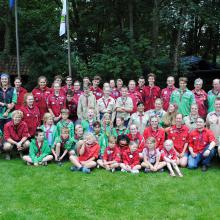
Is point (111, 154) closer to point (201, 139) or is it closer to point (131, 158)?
point (131, 158)

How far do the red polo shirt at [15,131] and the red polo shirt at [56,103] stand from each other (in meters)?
0.93

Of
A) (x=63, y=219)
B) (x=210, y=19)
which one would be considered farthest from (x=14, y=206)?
(x=210, y=19)

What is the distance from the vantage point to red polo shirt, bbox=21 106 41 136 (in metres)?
8.72

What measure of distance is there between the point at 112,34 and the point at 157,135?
35.8ft

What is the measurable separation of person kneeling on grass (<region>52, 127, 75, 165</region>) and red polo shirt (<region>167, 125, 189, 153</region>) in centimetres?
227

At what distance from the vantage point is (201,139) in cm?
783

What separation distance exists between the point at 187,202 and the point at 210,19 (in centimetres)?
1044

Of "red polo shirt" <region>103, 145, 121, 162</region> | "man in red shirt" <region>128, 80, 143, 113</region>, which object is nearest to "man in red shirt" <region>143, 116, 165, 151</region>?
"red polo shirt" <region>103, 145, 121, 162</region>

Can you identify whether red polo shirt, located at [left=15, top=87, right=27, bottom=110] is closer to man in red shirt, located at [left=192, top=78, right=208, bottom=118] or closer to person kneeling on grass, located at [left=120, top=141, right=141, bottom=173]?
person kneeling on grass, located at [left=120, top=141, right=141, bottom=173]

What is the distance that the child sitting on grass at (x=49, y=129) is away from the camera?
27.5ft

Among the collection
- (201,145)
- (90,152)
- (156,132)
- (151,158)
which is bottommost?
(151,158)

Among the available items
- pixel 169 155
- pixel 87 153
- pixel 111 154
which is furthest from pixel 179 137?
pixel 87 153

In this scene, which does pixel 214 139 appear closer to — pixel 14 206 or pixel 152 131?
pixel 152 131

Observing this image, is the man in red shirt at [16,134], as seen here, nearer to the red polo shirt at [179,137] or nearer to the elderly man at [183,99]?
the red polo shirt at [179,137]
